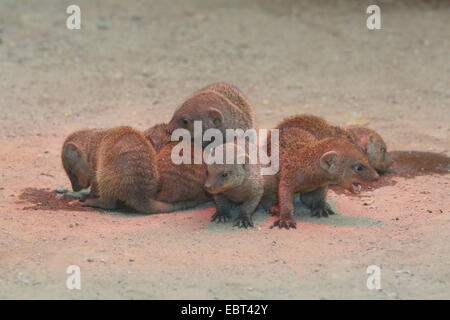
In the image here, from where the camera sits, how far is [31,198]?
5.74 metres

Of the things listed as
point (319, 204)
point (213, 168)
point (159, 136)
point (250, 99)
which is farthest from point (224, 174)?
point (250, 99)

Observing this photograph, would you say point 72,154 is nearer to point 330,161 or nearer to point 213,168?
point 213,168

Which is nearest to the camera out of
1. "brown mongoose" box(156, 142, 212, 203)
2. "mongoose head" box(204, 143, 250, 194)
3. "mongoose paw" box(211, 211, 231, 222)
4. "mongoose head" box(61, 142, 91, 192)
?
"mongoose head" box(204, 143, 250, 194)

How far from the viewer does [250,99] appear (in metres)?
8.60

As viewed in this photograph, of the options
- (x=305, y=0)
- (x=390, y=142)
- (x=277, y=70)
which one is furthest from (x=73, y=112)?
(x=305, y=0)

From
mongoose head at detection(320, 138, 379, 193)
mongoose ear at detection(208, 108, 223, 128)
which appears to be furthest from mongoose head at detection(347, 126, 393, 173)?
mongoose ear at detection(208, 108, 223, 128)

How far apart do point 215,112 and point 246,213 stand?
3.68 feet

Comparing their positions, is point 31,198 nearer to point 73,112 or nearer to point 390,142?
point 73,112

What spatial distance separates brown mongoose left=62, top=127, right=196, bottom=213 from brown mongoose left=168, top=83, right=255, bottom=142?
474mm

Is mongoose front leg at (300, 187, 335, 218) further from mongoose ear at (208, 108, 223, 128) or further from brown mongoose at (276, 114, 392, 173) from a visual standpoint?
A: mongoose ear at (208, 108, 223, 128)

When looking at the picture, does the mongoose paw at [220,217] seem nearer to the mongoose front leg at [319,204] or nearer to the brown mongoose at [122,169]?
the brown mongoose at [122,169]

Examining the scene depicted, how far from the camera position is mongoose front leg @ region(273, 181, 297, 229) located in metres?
5.14

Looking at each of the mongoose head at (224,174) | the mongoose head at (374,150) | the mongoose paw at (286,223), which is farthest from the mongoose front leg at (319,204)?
the mongoose head at (374,150)
